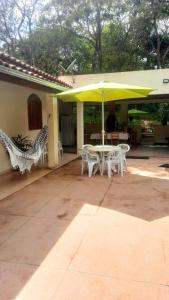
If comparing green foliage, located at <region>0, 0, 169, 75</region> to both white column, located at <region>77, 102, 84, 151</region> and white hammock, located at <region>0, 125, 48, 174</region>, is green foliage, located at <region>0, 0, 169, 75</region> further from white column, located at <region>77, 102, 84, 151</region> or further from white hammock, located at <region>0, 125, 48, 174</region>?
white hammock, located at <region>0, 125, 48, 174</region>

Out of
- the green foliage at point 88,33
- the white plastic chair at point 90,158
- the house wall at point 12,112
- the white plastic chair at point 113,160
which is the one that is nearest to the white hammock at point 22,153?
the house wall at point 12,112

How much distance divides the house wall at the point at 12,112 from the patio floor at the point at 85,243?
8.87 ft

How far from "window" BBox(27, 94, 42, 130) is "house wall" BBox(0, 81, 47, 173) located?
0.82 ft

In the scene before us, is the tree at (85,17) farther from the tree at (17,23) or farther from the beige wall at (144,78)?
the beige wall at (144,78)

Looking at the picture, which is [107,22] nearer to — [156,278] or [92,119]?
[92,119]

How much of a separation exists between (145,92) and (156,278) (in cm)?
574

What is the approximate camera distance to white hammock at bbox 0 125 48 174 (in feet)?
22.5

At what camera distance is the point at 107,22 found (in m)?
21.3

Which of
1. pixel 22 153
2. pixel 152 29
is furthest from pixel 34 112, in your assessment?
pixel 152 29

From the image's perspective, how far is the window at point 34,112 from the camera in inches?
404

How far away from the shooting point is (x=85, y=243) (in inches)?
148

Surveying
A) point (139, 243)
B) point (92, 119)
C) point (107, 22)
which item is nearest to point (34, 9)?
point (107, 22)

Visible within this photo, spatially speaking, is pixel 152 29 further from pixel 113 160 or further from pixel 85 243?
pixel 85 243

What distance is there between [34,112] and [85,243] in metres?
7.69
